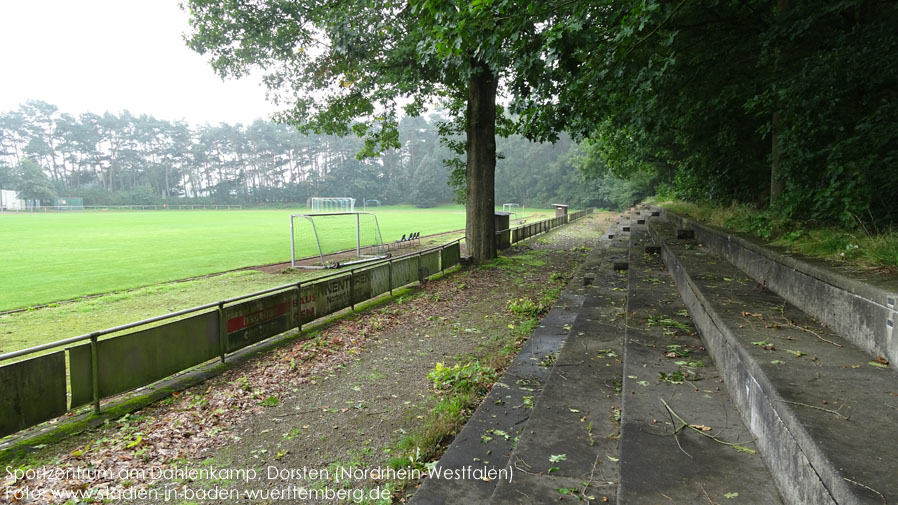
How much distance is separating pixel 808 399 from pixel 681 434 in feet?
2.24

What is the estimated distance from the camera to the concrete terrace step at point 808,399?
72.3 inches

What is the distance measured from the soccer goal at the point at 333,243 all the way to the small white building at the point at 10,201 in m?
67.2

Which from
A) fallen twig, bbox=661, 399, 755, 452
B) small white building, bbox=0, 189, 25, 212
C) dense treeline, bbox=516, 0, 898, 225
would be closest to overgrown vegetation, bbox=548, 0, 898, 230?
dense treeline, bbox=516, 0, 898, 225

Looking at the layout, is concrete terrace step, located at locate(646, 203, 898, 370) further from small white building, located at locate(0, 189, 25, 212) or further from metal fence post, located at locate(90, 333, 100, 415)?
small white building, located at locate(0, 189, 25, 212)

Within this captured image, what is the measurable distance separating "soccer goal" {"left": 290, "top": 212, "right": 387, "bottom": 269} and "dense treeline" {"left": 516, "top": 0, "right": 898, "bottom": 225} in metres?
9.67

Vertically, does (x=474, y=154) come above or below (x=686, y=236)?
above

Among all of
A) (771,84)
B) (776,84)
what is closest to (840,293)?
(776,84)

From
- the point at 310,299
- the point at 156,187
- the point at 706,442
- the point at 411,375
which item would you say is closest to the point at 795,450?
the point at 706,442

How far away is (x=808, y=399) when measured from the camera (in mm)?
2408

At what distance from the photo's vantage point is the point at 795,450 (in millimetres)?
2105

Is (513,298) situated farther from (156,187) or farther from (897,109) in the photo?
(156,187)

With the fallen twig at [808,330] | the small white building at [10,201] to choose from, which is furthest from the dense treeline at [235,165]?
the fallen twig at [808,330]

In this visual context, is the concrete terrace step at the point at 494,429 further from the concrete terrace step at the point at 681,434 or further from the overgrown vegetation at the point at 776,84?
the overgrown vegetation at the point at 776,84

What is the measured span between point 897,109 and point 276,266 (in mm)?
16992
